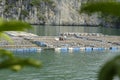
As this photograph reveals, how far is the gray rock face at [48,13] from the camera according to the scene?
407 ft

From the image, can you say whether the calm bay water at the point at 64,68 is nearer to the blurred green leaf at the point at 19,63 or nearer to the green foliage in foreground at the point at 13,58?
the green foliage in foreground at the point at 13,58

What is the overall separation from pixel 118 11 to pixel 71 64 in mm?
26797

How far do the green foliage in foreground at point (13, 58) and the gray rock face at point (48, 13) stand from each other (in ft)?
390

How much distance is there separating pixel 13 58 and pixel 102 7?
110 cm

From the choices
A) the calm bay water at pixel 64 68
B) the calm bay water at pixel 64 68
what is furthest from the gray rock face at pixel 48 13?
the calm bay water at pixel 64 68

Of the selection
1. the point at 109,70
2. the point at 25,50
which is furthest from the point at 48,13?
the point at 109,70

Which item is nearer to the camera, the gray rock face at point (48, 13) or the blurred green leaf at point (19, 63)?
the blurred green leaf at point (19, 63)

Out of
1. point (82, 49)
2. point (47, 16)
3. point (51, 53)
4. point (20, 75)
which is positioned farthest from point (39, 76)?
point (47, 16)

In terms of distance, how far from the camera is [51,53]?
3638 centimetres

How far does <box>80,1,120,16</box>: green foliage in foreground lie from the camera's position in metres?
3.62

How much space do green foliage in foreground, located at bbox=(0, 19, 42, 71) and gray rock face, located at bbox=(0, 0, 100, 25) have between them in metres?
119

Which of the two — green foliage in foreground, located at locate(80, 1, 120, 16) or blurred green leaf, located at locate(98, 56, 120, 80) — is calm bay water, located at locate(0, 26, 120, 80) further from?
blurred green leaf, located at locate(98, 56, 120, 80)

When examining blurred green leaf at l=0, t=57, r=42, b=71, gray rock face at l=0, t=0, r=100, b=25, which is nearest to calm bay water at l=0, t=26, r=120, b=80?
blurred green leaf at l=0, t=57, r=42, b=71

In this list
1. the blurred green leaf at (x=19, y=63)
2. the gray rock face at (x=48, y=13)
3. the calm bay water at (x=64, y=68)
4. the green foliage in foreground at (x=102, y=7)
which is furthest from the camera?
the gray rock face at (x=48, y=13)
